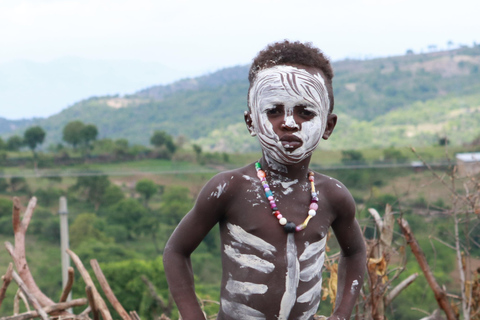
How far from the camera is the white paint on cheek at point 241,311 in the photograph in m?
2.75

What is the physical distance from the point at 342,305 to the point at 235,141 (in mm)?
31794

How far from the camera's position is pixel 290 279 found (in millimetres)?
2750

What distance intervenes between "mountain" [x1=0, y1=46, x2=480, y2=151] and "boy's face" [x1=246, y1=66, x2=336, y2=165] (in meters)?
29.3

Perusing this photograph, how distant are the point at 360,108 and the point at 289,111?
39.5m

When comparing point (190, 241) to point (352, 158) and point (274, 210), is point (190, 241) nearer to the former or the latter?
point (274, 210)

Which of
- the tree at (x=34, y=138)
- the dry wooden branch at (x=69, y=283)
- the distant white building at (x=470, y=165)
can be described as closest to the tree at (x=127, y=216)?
the tree at (x=34, y=138)

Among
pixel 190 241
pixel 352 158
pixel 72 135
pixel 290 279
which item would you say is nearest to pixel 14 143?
pixel 72 135

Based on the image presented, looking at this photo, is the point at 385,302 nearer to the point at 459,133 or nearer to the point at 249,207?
the point at 249,207

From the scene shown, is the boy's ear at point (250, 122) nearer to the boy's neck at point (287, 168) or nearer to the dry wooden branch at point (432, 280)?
the boy's neck at point (287, 168)

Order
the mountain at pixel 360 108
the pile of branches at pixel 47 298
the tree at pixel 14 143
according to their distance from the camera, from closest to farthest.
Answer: the pile of branches at pixel 47 298
the tree at pixel 14 143
the mountain at pixel 360 108

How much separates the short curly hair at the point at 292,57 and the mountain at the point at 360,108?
29217 mm

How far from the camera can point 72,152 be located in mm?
27484

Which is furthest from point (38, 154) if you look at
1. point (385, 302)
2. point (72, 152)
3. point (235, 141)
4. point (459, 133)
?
point (385, 302)

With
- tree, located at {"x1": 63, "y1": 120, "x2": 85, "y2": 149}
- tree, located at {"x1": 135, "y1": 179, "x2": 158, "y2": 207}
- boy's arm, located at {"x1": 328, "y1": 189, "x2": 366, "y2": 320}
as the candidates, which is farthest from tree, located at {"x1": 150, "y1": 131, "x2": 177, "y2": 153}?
boy's arm, located at {"x1": 328, "y1": 189, "x2": 366, "y2": 320}
